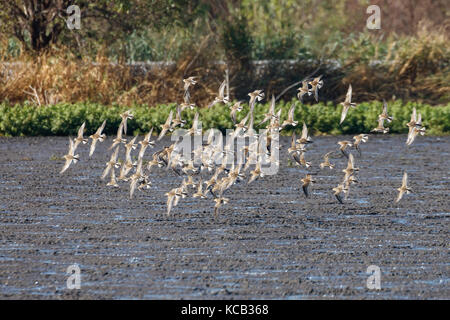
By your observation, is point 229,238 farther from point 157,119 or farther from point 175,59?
point 175,59

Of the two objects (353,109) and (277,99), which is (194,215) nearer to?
(353,109)

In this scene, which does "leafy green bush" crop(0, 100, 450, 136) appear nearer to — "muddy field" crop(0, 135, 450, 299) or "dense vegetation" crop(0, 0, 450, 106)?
"dense vegetation" crop(0, 0, 450, 106)

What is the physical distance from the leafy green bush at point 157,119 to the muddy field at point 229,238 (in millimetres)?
4251

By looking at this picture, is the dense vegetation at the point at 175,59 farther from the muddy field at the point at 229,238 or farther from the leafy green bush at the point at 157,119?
the muddy field at the point at 229,238

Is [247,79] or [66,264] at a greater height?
[247,79]

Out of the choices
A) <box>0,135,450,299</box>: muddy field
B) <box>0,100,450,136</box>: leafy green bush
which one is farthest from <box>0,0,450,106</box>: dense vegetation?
<box>0,135,450,299</box>: muddy field

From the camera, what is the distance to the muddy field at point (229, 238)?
6359 mm

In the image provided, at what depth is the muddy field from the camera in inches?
250

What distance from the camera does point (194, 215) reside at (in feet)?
30.3

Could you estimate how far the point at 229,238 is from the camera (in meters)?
8.04

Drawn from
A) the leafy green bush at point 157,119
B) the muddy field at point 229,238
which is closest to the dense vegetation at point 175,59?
the leafy green bush at point 157,119
